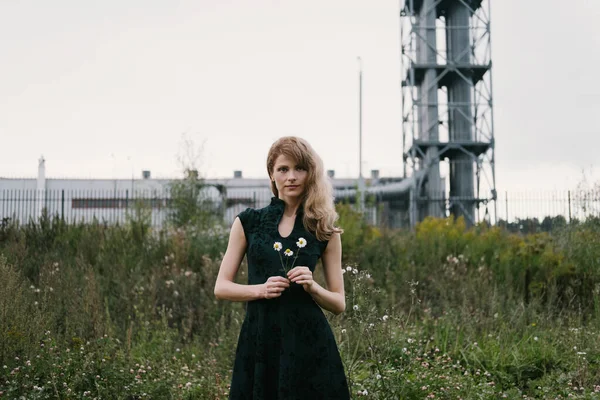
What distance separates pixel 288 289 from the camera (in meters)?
2.54

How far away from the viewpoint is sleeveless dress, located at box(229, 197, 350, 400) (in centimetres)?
246

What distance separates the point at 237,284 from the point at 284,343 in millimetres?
330

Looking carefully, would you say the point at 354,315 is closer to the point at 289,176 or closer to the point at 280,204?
the point at 280,204

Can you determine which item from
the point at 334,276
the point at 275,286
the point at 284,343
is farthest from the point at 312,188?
the point at 284,343

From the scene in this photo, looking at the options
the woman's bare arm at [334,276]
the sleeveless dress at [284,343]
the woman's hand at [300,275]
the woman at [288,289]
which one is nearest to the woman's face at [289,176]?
the woman at [288,289]

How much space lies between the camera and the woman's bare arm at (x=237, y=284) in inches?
91.7

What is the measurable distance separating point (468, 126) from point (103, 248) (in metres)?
22.6

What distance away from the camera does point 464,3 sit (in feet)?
94.3

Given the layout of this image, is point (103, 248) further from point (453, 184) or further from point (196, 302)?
point (453, 184)

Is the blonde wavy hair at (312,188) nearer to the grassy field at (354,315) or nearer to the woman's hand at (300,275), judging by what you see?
the woman's hand at (300,275)

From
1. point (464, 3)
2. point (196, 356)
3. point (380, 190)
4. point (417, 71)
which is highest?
point (464, 3)

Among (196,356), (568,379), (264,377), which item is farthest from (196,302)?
(264,377)

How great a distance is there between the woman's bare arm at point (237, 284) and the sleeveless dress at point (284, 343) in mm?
84

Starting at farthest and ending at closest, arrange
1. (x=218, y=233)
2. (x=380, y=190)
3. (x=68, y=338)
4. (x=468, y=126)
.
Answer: (x=380, y=190)
(x=468, y=126)
(x=218, y=233)
(x=68, y=338)
